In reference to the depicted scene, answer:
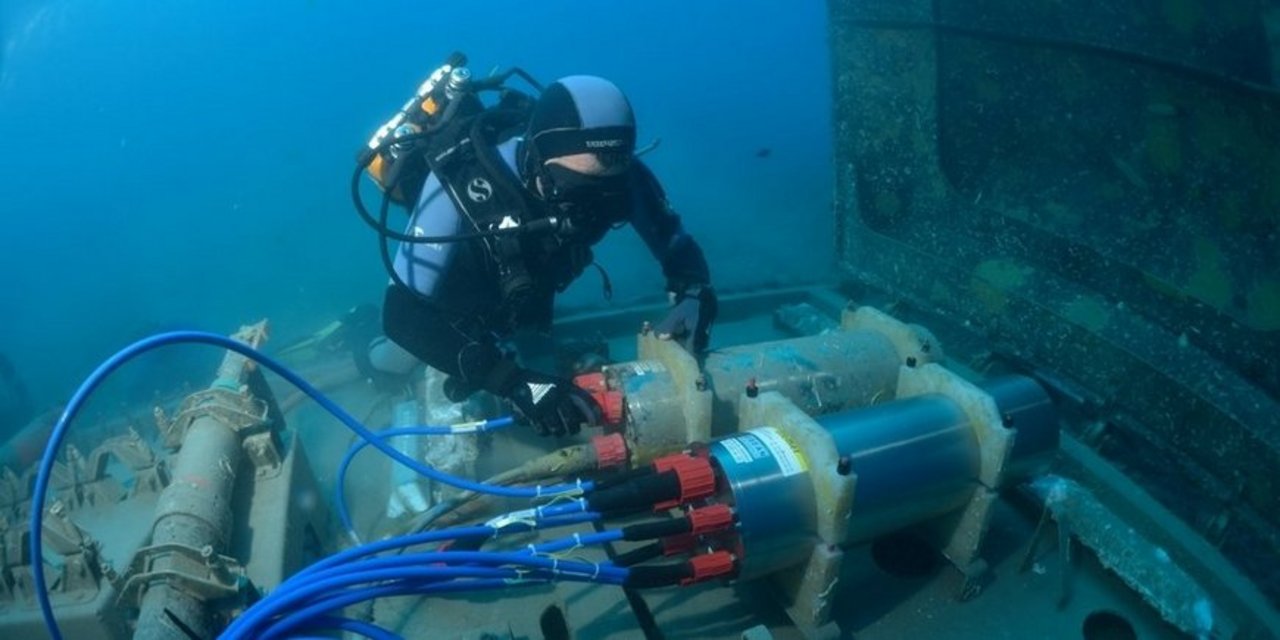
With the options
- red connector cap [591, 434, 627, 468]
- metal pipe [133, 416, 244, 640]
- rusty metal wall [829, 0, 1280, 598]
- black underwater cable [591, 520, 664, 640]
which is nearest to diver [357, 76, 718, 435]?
red connector cap [591, 434, 627, 468]

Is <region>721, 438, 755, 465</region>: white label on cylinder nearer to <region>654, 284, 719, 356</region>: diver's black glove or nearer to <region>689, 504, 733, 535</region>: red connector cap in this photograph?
<region>689, 504, 733, 535</region>: red connector cap

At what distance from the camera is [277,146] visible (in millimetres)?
51250

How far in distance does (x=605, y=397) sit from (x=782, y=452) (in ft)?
3.06

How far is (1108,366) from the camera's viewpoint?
3.64m

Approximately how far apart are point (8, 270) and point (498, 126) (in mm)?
35781

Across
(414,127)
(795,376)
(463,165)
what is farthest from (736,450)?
(414,127)

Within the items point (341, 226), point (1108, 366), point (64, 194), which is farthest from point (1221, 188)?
point (64, 194)

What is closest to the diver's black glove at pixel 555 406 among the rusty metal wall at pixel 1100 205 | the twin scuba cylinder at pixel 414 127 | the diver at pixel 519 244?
the diver at pixel 519 244

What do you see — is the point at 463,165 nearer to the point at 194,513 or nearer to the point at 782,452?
the point at 194,513

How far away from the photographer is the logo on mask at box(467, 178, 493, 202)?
10.2 feet

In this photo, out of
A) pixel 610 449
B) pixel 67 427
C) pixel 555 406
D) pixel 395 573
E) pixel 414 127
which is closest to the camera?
pixel 395 573

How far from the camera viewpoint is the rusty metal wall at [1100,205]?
3.21 m

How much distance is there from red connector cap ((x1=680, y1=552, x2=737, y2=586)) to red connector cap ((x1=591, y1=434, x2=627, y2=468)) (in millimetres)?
765

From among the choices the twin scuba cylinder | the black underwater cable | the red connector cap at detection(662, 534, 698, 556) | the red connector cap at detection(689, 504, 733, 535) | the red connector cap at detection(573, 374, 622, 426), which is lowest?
the black underwater cable
